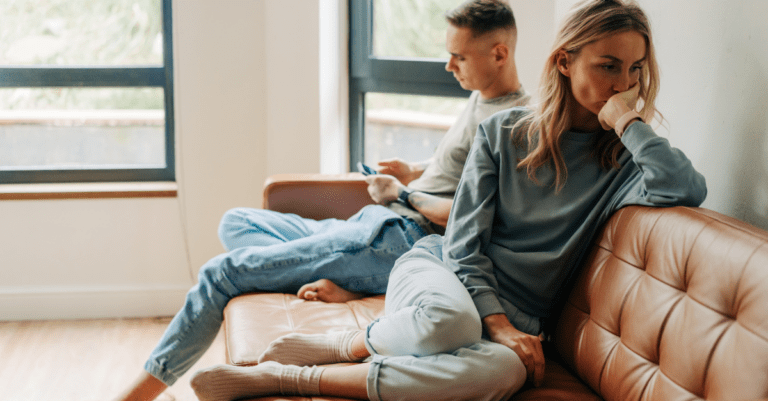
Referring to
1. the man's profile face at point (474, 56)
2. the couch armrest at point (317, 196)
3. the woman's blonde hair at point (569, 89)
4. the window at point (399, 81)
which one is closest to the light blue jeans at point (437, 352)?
the woman's blonde hair at point (569, 89)

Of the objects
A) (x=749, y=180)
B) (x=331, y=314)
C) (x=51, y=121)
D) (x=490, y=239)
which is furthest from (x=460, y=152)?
(x=51, y=121)

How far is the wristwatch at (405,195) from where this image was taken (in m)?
1.96

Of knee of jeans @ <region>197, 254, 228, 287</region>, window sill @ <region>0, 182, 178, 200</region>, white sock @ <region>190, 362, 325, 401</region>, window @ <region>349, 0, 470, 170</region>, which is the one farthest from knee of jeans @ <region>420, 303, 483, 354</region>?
window sill @ <region>0, 182, 178, 200</region>

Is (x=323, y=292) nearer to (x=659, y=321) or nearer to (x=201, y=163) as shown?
(x=659, y=321)

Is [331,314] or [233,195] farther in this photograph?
[233,195]

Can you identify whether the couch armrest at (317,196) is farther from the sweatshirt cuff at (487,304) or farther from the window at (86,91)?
the window at (86,91)

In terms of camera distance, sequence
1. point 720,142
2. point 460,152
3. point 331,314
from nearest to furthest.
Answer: point 720,142 < point 331,314 < point 460,152

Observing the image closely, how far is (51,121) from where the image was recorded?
3029 millimetres

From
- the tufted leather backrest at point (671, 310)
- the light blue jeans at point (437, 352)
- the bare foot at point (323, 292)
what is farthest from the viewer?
the bare foot at point (323, 292)

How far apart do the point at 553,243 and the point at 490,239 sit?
0.48ft

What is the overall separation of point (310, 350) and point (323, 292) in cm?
38

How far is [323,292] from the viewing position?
1759mm

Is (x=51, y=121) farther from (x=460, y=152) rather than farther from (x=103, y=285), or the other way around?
(x=460, y=152)

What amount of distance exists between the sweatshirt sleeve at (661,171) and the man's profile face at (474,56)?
68cm
